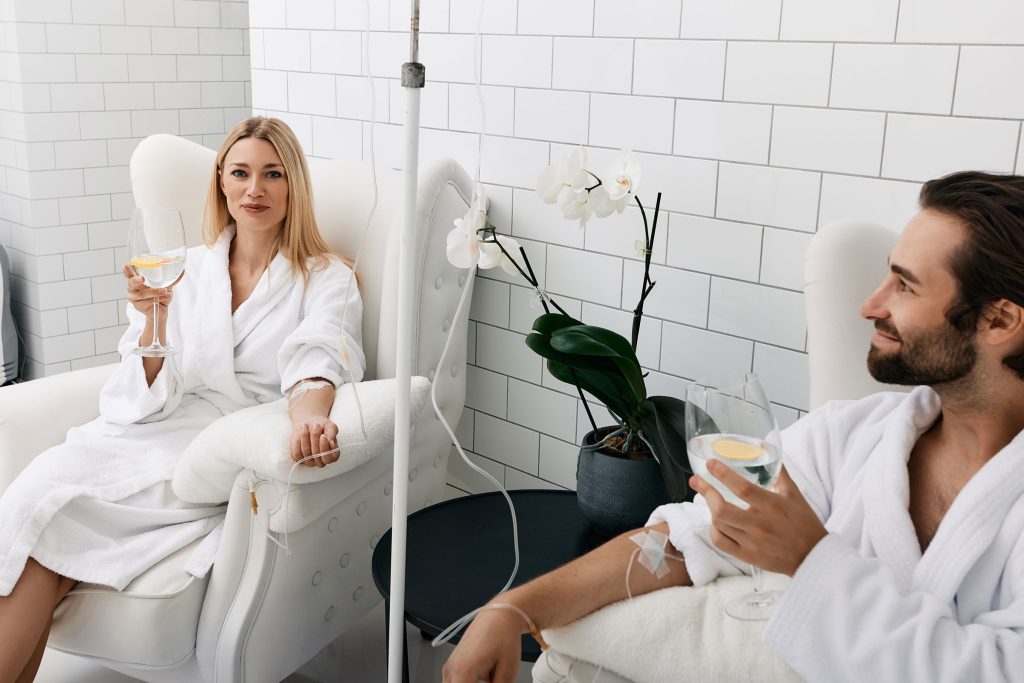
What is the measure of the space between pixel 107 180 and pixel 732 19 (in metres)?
2.67

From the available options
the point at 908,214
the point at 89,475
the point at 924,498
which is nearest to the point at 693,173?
the point at 908,214

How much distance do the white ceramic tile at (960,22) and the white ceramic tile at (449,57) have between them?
3.29 feet

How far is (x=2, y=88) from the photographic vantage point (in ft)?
11.9

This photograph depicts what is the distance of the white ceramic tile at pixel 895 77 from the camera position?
1676 mm

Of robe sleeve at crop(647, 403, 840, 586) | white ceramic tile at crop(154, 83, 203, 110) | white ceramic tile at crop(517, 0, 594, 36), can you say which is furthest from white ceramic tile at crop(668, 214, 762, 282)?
white ceramic tile at crop(154, 83, 203, 110)

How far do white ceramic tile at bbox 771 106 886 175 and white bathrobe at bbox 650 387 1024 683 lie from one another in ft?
1.72

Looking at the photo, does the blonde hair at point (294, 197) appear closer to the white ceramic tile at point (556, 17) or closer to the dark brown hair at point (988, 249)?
the white ceramic tile at point (556, 17)

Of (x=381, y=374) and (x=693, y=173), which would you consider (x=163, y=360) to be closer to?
(x=381, y=374)

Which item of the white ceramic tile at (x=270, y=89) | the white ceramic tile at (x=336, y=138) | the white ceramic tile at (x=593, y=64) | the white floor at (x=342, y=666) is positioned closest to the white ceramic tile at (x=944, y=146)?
the white ceramic tile at (x=593, y=64)

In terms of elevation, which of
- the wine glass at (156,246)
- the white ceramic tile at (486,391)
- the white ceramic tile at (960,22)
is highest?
the white ceramic tile at (960,22)

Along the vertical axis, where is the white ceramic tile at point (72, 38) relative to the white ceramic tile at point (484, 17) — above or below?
below

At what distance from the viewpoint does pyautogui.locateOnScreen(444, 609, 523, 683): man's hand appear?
120cm

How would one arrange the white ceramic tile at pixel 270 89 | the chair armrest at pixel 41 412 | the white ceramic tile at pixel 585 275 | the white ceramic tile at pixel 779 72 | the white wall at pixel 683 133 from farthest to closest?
the white ceramic tile at pixel 270 89, the white ceramic tile at pixel 585 275, the chair armrest at pixel 41 412, the white ceramic tile at pixel 779 72, the white wall at pixel 683 133

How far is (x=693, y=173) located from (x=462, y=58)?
27.1 inches
